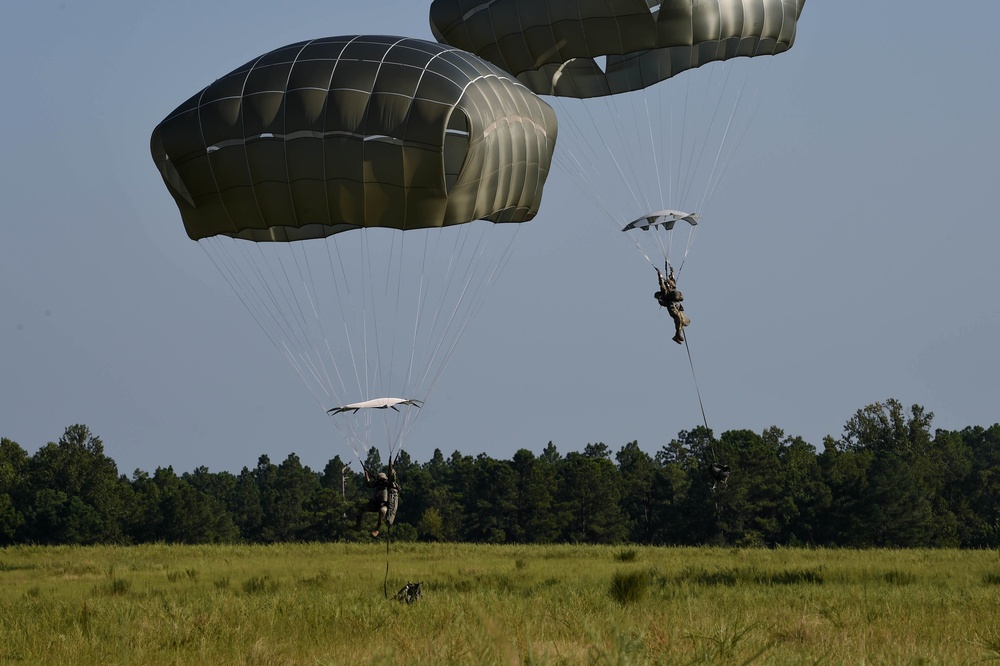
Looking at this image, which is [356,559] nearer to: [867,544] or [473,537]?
[867,544]

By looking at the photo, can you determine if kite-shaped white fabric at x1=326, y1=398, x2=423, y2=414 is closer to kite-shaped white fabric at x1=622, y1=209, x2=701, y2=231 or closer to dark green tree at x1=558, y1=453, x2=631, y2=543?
kite-shaped white fabric at x1=622, y1=209, x2=701, y2=231

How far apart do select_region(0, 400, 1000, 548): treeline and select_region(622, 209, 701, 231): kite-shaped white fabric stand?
4728cm

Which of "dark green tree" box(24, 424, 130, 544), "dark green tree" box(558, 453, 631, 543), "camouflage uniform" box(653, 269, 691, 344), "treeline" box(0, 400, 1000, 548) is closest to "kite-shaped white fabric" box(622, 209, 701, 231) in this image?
"camouflage uniform" box(653, 269, 691, 344)

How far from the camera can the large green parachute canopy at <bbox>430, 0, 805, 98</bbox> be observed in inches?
765

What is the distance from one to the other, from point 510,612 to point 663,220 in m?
7.69

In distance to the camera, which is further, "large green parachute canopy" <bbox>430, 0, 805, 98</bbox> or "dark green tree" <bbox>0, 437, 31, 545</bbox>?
"dark green tree" <bbox>0, 437, 31, 545</bbox>

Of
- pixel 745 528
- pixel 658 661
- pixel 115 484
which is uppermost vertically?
pixel 115 484

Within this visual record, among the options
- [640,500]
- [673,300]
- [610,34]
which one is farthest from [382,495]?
[640,500]

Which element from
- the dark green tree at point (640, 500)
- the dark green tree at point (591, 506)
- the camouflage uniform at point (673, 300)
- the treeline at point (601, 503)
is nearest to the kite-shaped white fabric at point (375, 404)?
the camouflage uniform at point (673, 300)

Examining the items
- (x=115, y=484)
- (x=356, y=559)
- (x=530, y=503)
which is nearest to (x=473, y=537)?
(x=530, y=503)

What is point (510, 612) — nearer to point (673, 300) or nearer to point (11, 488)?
point (673, 300)

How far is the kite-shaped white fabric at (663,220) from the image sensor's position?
18.6m

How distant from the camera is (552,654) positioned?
9.82m

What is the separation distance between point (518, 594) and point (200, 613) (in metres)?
5.43
